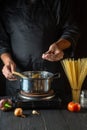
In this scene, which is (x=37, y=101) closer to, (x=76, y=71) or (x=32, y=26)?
(x=76, y=71)

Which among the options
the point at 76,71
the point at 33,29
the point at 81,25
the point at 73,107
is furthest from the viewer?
the point at 81,25

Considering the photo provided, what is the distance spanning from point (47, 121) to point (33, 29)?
30.8 inches

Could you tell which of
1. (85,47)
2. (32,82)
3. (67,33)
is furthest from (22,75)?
(85,47)

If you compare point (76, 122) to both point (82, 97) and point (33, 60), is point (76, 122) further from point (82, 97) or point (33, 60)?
point (33, 60)

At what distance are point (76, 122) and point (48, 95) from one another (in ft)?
0.89

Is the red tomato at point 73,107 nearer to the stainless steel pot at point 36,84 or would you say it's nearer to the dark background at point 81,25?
the stainless steel pot at point 36,84

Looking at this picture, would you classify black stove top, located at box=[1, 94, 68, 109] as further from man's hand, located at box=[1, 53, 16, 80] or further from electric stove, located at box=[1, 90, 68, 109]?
man's hand, located at box=[1, 53, 16, 80]

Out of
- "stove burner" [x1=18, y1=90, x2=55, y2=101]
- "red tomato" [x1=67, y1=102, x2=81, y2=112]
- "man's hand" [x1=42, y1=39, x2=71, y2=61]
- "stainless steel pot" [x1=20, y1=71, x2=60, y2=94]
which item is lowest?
"red tomato" [x1=67, y1=102, x2=81, y2=112]

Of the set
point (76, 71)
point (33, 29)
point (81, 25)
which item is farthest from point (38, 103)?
point (81, 25)

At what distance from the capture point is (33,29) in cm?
199

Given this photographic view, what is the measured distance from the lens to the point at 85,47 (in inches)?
91.4

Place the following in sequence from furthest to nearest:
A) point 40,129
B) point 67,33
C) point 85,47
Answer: point 85,47
point 67,33
point 40,129

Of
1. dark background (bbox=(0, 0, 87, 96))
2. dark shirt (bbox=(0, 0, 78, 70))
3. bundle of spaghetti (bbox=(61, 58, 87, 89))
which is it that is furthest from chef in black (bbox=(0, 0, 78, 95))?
bundle of spaghetti (bbox=(61, 58, 87, 89))

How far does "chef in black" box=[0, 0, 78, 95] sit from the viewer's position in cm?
199
